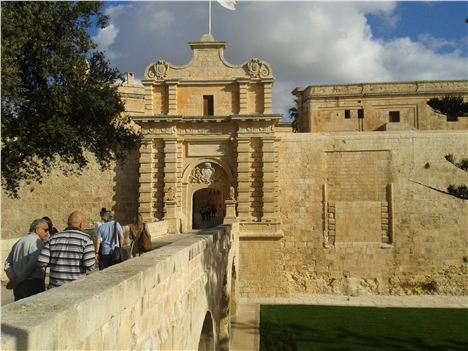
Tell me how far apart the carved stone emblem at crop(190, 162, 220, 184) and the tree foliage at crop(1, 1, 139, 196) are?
23.3 ft

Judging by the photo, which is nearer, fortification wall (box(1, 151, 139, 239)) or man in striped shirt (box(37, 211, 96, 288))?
man in striped shirt (box(37, 211, 96, 288))

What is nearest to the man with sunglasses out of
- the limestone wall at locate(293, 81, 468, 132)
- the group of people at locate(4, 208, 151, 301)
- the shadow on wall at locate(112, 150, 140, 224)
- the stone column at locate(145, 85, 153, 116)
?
the group of people at locate(4, 208, 151, 301)

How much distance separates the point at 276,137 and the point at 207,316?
40.0ft

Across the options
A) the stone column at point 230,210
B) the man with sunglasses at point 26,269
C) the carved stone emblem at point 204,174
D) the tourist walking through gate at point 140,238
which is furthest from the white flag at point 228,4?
the man with sunglasses at point 26,269

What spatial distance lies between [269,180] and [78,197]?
8.14 meters

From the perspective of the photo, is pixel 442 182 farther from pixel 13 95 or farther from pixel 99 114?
pixel 13 95

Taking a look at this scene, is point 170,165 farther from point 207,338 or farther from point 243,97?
point 207,338

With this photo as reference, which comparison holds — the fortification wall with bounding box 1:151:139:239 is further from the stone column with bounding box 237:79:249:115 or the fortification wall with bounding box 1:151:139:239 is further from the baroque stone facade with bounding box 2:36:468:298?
the stone column with bounding box 237:79:249:115

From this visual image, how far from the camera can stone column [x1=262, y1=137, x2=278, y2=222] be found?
57.6ft

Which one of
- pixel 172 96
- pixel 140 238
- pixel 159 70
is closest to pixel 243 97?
pixel 172 96

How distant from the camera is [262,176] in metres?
17.7

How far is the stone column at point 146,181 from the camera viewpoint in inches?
691

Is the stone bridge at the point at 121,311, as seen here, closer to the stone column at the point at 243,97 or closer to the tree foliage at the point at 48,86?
the tree foliage at the point at 48,86

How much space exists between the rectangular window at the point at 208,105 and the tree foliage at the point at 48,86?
23.7 feet
